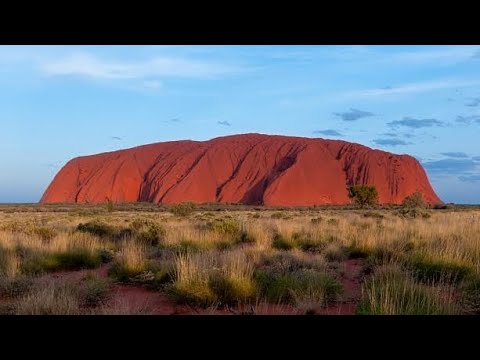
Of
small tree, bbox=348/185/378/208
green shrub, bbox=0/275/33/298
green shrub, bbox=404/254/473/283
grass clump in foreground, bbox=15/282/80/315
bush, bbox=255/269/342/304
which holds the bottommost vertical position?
green shrub, bbox=0/275/33/298

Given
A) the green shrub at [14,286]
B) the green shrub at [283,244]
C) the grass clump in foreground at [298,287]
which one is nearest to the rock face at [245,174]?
the green shrub at [283,244]

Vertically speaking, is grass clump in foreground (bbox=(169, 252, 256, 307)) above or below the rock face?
below

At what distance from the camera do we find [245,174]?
98000mm

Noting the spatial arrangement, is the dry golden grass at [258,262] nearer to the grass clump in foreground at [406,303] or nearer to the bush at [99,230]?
the grass clump in foreground at [406,303]

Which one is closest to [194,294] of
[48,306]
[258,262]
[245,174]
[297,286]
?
[297,286]

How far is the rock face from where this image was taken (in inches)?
3597

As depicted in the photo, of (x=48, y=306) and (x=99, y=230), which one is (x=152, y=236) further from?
(x=48, y=306)

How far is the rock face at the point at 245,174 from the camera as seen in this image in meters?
91.4

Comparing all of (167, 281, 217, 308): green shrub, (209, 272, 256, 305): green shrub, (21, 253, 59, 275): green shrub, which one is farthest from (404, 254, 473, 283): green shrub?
(21, 253, 59, 275): green shrub

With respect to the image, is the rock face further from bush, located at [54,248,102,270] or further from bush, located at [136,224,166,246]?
bush, located at [54,248,102,270]
